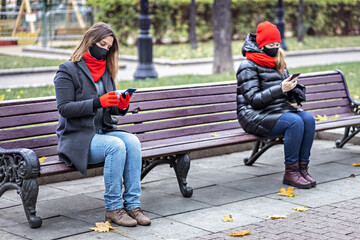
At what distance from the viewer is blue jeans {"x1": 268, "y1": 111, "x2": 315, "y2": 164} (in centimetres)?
589

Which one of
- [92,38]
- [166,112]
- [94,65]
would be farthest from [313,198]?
[92,38]

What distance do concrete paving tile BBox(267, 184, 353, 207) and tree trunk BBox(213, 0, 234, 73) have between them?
28.0 feet

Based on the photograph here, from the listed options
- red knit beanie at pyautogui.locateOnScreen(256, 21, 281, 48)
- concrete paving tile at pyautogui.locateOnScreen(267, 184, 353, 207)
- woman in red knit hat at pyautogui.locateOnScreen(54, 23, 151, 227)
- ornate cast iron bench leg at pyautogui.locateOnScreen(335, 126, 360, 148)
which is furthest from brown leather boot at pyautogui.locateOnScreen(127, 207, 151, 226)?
ornate cast iron bench leg at pyautogui.locateOnScreen(335, 126, 360, 148)

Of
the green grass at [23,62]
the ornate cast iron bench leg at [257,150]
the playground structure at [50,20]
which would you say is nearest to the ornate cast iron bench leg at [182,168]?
the ornate cast iron bench leg at [257,150]

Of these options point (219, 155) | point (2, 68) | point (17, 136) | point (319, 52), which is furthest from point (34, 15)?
point (17, 136)

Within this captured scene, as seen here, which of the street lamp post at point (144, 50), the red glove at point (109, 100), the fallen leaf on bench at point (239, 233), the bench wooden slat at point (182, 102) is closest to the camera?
the fallen leaf on bench at point (239, 233)

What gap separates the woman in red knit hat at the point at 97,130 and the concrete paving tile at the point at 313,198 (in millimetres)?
1292

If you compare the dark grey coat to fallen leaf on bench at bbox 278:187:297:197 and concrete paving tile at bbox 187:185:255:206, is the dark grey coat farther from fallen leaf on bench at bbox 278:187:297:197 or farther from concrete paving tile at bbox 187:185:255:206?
fallen leaf on bench at bbox 278:187:297:197

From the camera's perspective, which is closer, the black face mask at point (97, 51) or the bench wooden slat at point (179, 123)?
the black face mask at point (97, 51)

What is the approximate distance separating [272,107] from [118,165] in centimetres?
184

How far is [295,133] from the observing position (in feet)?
19.3

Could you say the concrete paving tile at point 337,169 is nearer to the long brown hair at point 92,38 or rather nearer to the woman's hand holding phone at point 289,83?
the woman's hand holding phone at point 289,83

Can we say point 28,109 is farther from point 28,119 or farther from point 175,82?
point 175,82

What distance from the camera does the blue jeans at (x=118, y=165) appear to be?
191 inches
